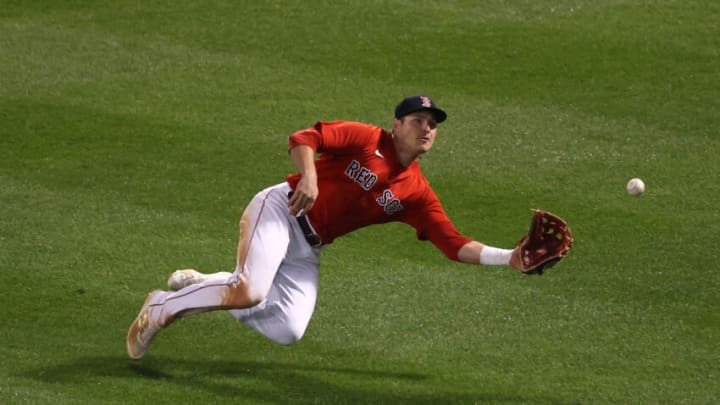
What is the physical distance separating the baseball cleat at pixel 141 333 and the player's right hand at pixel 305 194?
1212 mm

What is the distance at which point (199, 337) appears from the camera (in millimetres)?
8078

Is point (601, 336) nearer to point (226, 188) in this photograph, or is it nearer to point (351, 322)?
point (351, 322)

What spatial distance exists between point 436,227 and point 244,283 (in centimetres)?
120

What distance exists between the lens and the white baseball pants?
7.27 metres

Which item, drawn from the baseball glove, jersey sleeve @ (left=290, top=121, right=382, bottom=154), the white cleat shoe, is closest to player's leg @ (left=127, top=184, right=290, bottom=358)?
the white cleat shoe

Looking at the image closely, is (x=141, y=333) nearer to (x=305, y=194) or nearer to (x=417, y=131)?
(x=305, y=194)

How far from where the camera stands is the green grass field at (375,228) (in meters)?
7.64

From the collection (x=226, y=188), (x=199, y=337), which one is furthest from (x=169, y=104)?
(x=199, y=337)

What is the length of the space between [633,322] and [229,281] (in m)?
2.78

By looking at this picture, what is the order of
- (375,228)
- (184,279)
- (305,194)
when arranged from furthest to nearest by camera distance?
(375,228)
(184,279)
(305,194)

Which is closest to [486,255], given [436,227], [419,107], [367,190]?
[436,227]

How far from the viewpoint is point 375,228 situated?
32.2 feet

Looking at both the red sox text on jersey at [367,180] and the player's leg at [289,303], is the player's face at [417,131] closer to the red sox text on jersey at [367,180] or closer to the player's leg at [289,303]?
the red sox text on jersey at [367,180]

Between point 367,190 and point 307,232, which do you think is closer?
point 367,190
